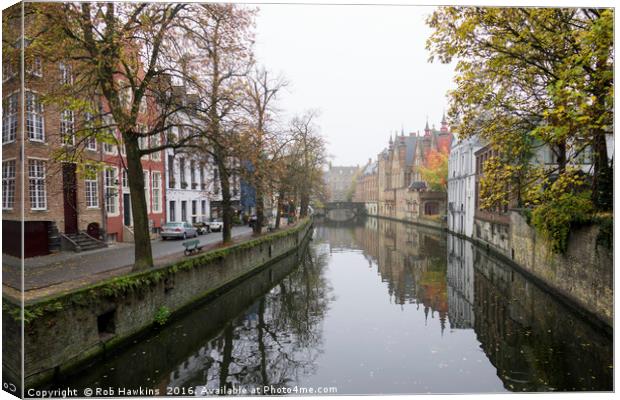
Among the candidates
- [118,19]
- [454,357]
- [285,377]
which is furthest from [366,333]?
[118,19]

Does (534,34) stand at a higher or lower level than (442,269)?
higher

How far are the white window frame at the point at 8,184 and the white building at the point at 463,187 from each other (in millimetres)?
28816

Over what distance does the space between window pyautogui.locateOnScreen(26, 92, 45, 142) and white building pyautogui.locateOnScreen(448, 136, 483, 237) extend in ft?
89.6

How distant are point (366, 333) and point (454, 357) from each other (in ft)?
8.45

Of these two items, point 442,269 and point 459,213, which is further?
point 459,213

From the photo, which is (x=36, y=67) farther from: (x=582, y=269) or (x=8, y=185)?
(x=582, y=269)

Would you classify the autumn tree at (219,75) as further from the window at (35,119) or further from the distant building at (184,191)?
the distant building at (184,191)

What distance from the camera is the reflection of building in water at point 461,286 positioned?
1260cm

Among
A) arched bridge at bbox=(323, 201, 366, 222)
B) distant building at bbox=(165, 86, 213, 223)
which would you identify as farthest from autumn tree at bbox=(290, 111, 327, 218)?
arched bridge at bbox=(323, 201, 366, 222)

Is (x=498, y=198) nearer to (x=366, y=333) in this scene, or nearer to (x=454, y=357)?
(x=454, y=357)

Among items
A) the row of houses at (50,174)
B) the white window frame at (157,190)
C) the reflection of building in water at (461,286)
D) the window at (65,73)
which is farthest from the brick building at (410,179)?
the window at (65,73)

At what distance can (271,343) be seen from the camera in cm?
1053

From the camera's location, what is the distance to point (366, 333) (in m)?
A: 11.1

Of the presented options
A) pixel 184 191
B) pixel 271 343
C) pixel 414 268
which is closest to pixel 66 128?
pixel 271 343
